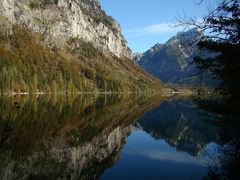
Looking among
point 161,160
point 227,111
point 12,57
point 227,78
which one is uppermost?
point 12,57

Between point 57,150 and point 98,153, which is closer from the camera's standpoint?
point 57,150

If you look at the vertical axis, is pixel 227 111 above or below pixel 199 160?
above

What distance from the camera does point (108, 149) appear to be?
118ft

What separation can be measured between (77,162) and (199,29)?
15208 millimetres

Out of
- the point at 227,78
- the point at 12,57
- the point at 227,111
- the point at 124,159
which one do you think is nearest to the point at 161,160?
the point at 124,159

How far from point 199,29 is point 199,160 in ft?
50.7

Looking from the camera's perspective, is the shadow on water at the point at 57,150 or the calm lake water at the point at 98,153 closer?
the shadow on water at the point at 57,150

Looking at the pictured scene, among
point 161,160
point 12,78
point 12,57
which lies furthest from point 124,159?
point 12,57

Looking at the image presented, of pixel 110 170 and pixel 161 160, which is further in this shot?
pixel 161 160

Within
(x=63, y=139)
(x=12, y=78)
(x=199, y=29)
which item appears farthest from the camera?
(x=12, y=78)

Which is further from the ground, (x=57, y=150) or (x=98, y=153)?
(x=57, y=150)

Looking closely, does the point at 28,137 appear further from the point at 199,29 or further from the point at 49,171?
the point at 199,29

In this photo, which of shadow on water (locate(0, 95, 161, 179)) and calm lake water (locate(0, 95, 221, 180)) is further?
calm lake water (locate(0, 95, 221, 180))

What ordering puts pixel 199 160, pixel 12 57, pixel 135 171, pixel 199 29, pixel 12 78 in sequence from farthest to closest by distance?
pixel 12 57, pixel 12 78, pixel 199 160, pixel 135 171, pixel 199 29
